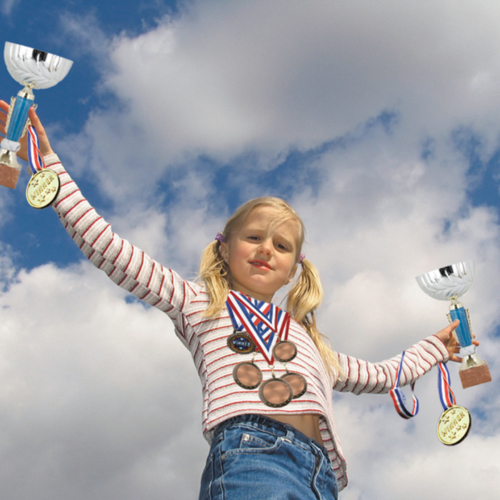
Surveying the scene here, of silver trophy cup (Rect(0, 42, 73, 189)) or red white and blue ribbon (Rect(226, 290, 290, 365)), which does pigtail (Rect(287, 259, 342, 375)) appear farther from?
silver trophy cup (Rect(0, 42, 73, 189))

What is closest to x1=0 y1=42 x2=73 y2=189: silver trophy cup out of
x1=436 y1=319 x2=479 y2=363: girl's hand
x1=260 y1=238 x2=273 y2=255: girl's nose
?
x1=260 y1=238 x2=273 y2=255: girl's nose

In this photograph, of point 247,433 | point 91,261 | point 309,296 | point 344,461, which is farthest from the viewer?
point 309,296

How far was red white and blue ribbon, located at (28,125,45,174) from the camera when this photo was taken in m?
3.01

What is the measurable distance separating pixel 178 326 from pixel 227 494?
137 cm

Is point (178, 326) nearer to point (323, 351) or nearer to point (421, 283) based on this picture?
point (323, 351)

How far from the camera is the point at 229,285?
3949mm

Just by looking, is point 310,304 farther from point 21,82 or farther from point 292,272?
point 21,82

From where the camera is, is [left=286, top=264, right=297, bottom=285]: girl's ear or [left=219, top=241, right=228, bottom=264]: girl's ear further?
[left=286, top=264, right=297, bottom=285]: girl's ear

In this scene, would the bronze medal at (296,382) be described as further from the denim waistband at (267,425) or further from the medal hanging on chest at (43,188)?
the medal hanging on chest at (43,188)

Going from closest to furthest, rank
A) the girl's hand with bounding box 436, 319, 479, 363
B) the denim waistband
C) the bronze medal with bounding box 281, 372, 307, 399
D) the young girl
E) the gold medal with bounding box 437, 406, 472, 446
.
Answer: the young girl
the denim waistband
the bronze medal with bounding box 281, 372, 307, 399
the gold medal with bounding box 437, 406, 472, 446
the girl's hand with bounding box 436, 319, 479, 363

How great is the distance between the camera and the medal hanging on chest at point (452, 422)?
146 inches

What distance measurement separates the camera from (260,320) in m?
3.41

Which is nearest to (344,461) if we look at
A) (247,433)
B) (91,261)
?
(247,433)

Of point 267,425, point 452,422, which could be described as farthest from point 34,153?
point 452,422
